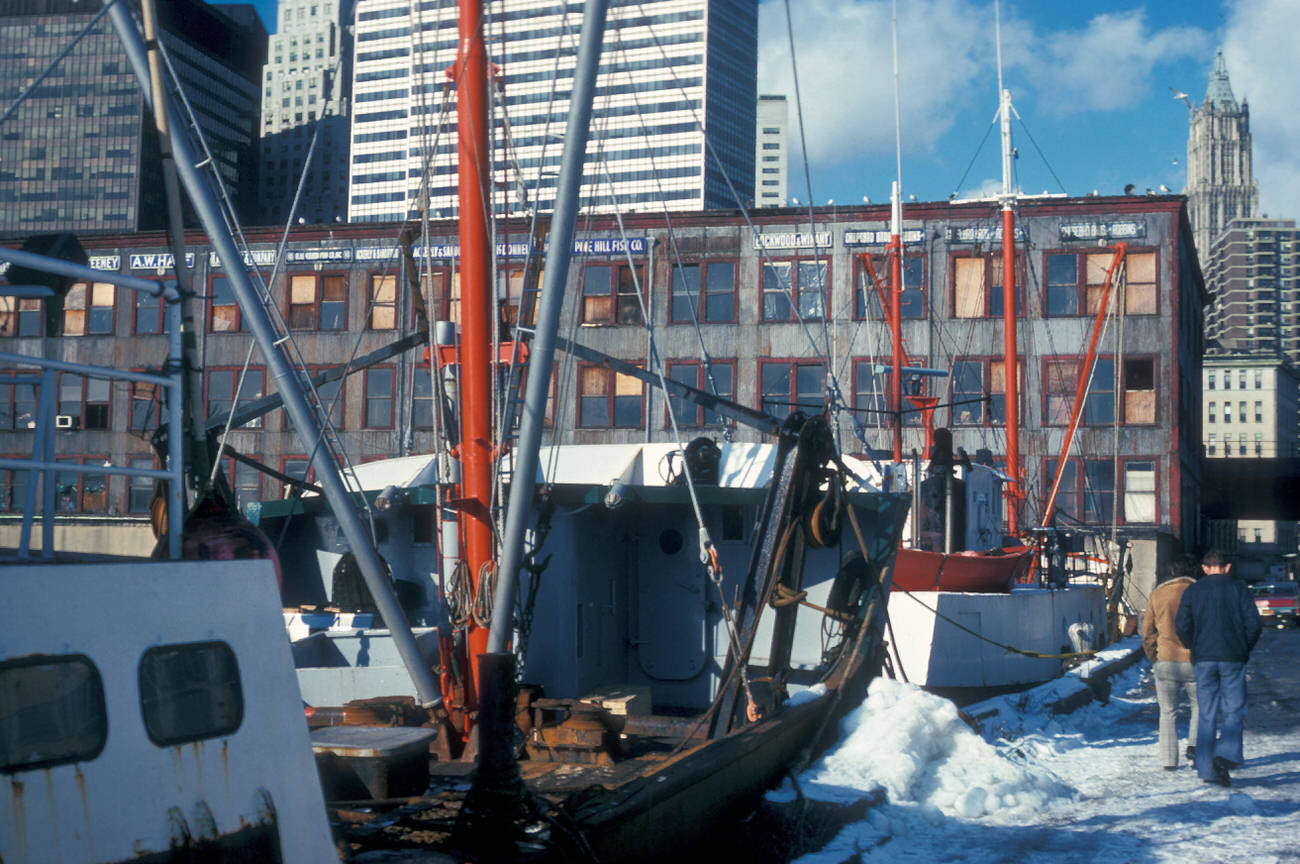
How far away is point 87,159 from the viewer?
133 meters

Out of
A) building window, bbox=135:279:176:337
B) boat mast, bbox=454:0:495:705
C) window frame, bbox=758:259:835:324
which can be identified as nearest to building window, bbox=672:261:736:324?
window frame, bbox=758:259:835:324

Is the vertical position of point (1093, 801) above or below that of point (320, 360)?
below

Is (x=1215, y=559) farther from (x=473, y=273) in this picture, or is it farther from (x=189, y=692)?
(x=189, y=692)

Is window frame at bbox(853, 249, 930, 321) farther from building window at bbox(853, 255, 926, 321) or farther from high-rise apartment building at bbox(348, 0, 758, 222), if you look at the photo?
high-rise apartment building at bbox(348, 0, 758, 222)

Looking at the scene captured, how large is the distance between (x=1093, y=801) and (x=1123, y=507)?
2829cm

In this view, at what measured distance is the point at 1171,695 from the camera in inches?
452

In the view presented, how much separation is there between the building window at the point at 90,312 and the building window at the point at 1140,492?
34555 mm

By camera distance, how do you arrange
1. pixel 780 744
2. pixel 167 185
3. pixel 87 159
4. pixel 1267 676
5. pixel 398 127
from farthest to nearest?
pixel 398 127, pixel 87 159, pixel 1267 676, pixel 780 744, pixel 167 185

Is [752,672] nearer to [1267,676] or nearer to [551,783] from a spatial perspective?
[551,783]

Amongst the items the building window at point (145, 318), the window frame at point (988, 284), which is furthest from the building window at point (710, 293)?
the building window at point (145, 318)

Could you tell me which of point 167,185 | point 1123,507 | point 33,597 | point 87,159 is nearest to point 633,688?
point 167,185

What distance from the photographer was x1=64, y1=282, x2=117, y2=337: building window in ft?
139

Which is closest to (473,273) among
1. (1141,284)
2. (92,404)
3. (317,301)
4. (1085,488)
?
(1085,488)

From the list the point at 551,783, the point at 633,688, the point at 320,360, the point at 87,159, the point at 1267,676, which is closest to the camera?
the point at 551,783
